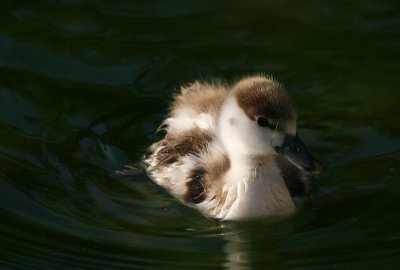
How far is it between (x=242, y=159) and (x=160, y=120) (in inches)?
48.2

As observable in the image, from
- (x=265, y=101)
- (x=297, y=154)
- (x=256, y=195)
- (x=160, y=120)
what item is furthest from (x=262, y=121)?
→ (x=160, y=120)

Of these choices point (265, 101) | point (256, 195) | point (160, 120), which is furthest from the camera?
point (160, 120)

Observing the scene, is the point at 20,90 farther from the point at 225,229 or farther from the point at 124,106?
the point at 225,229

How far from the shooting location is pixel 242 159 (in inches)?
202

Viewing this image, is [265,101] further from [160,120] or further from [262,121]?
[160,120]

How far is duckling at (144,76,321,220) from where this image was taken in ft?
16.4

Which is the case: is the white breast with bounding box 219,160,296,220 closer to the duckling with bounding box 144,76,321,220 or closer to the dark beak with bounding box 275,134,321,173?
the duckling with bounding box 144,76,321,220

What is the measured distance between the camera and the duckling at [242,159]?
16.4 ft

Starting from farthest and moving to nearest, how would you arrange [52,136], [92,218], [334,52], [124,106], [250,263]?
1. [334,52]
2. [124,106]
3. [52,136]
4. [92,218]
5. [250,263]

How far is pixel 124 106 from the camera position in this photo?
637 centimetres

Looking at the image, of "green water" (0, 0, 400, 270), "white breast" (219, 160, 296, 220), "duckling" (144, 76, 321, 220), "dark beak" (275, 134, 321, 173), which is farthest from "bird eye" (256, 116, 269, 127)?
"green water" (0, 0, 400, 270)

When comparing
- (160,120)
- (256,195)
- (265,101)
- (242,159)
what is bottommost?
(256,195)

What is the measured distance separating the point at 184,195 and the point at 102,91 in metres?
1.41

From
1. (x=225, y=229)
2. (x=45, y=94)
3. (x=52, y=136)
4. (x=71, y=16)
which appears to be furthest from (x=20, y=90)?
(x=225, y=229)
